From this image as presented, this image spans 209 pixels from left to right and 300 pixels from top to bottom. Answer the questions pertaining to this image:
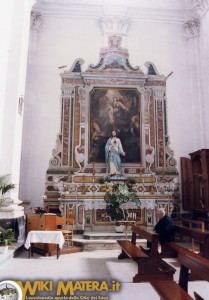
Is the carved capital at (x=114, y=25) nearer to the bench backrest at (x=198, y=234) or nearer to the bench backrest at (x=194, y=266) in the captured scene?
the bench backrest at (x=198, y=234)

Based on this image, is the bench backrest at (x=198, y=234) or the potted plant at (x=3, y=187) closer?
the bench backrest at (x=198, y=234)

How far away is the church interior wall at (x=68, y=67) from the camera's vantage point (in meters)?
10.6

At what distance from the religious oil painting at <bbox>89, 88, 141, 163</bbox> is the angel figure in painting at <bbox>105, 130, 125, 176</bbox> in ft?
1.10

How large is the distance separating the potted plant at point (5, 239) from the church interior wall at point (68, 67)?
12.8ft

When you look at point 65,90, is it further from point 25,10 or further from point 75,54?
point 25,10

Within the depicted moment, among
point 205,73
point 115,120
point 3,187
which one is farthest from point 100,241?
point 205,73

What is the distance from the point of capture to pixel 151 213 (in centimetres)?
955

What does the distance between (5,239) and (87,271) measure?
196cm

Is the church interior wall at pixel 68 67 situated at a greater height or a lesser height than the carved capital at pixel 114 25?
lesser

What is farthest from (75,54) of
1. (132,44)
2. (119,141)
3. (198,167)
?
(198,167)

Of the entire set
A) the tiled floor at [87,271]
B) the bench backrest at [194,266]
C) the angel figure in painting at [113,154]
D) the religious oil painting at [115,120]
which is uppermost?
the religious oil painting at [115,120]

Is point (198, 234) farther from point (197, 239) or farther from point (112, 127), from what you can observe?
point (112, 127)

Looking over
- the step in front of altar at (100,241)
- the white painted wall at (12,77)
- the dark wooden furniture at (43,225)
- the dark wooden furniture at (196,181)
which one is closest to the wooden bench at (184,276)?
the dark wooden furniture at (43,225)

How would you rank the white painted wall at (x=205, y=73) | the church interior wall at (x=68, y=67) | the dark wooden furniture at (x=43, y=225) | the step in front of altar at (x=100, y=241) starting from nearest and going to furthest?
the dark wooden furniture at (x=43, y=225) → the step in front of altar at (x=100, y=241) → the church interior wall at (x=68, y=67) → the white painted wall at (x=205, y=73)
